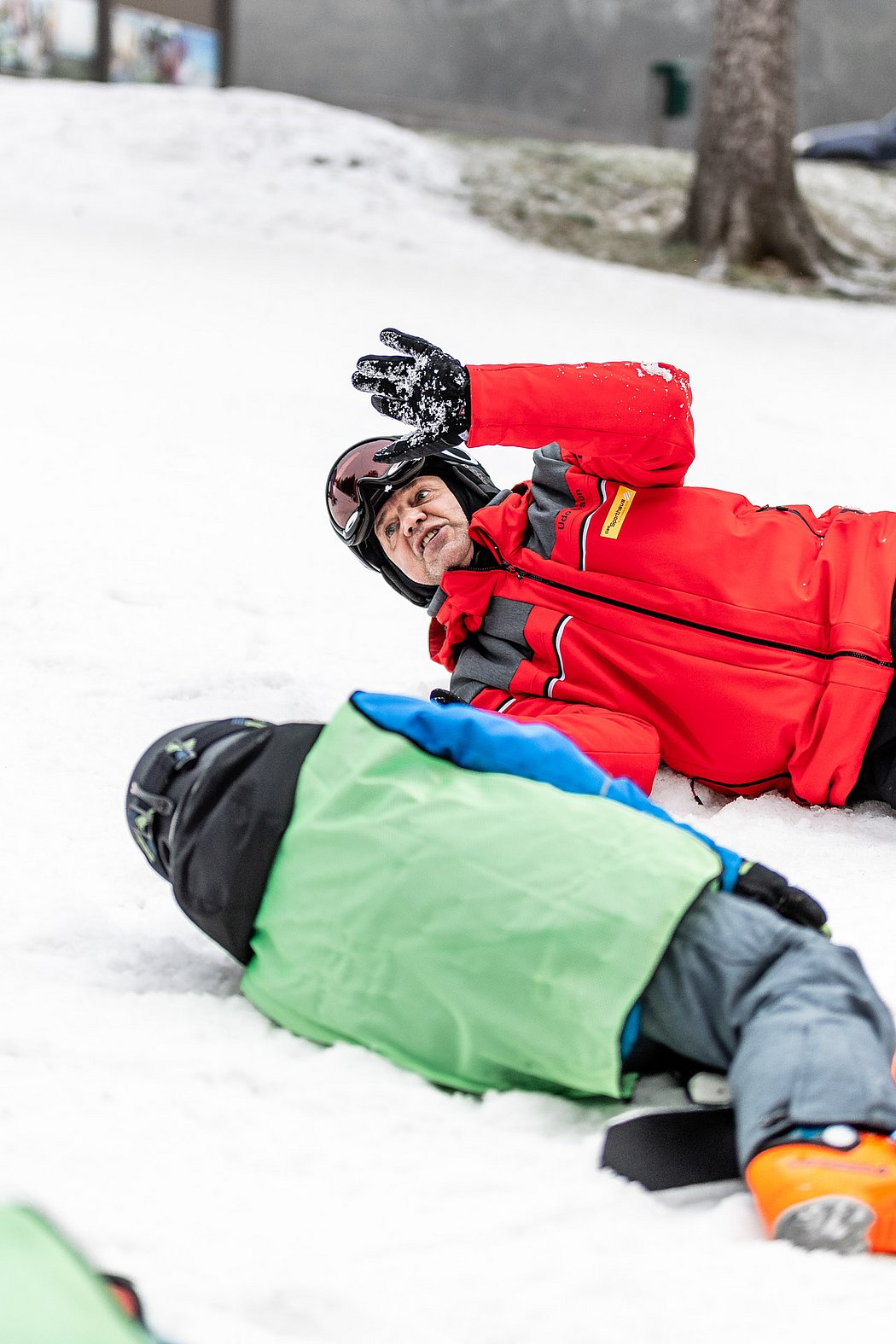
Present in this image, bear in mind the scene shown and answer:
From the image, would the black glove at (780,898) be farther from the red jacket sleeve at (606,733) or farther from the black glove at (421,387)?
the black glove at (421,387)

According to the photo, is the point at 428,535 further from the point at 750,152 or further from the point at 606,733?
the point at 750,152

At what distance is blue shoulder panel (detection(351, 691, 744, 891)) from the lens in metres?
1.57

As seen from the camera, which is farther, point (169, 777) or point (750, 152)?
point (750, 152)

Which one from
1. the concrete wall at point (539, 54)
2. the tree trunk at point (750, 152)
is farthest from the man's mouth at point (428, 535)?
the concrete wall at point (539, 54)

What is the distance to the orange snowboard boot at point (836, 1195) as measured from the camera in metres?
1.21

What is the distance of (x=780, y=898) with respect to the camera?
61.7 inches

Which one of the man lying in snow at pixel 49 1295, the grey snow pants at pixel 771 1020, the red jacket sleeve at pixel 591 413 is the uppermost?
the red jacket sleeve at pixel 591 413

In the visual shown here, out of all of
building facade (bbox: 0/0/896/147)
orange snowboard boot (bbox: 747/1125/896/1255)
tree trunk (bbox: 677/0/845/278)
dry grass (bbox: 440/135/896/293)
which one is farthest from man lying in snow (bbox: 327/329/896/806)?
building facade (bbox: 0/0/896/147)

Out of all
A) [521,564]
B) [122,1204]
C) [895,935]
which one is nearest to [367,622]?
[521,564]

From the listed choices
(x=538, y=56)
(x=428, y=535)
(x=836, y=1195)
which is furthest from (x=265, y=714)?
(x=538, y=56)

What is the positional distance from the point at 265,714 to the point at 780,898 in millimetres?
1314

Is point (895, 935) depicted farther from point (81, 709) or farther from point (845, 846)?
point (81, 709)

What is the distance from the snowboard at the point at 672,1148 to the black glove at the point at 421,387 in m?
1.35

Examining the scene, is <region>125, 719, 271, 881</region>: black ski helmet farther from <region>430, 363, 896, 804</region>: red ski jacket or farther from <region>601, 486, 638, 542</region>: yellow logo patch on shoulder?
<region>601, 486, 638, 542</region>: yellow logo patch on shoulder
